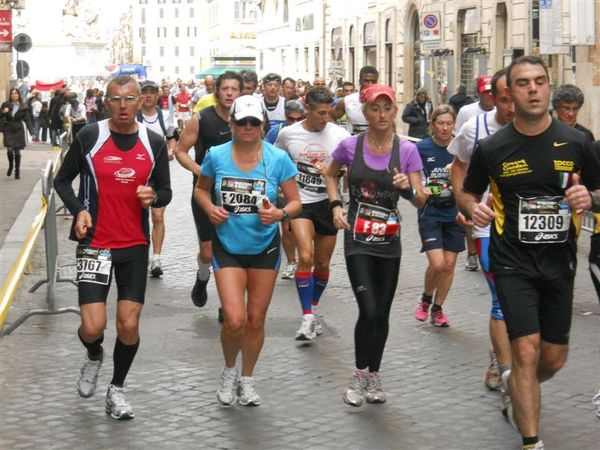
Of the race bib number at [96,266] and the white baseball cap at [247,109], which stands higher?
the white baseball cap at [247,109]

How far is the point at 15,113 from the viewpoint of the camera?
85.9 feet

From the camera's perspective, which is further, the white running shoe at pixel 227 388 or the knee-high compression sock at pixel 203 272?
the knee-high compression sock at pixel 203 272

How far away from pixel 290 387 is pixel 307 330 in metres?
1.49

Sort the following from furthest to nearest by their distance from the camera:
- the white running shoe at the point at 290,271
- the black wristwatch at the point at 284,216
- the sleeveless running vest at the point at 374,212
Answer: the white running shoe at the point at 290,271 < the sleeveless running vest at the point at 374,212 < the black wristwatch at the point at 284,216

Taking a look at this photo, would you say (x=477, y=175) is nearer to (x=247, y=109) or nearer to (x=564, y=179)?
A: (x=564, y=179)

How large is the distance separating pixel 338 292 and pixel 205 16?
123 meters

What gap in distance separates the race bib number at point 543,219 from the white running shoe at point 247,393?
197 cm

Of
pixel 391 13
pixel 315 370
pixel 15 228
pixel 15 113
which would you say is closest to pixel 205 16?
pixel 391 13

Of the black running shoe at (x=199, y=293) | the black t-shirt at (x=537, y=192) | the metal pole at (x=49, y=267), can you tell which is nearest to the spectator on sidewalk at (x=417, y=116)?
the metal pole at (x=49, y=267)

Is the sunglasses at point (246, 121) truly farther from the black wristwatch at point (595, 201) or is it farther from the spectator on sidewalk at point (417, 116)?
the spectator on sidewalk at point (417, 116)

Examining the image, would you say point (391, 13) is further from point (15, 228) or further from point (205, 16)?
point (205, 16)

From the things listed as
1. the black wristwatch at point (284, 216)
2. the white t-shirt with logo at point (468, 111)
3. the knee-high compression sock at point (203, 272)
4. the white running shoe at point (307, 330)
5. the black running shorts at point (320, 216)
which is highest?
the white t-shirt with logo at point (468, 111)

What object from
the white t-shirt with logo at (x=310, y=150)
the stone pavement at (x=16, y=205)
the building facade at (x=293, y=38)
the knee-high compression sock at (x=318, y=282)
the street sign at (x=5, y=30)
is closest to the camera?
the white t-shirt with logo at (x=310, y=150)

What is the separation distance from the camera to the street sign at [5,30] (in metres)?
25.6
